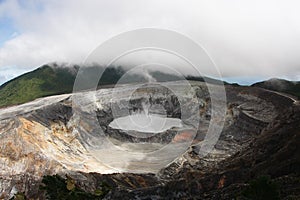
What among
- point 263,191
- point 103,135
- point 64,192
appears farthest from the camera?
point 103,135

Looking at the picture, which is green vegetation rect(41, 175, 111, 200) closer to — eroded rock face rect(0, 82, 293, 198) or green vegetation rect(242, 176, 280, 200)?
eroded rock face rect(0, 82, 293, 198)

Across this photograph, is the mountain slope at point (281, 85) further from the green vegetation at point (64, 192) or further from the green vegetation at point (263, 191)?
the green vegetation at point (263, 191)

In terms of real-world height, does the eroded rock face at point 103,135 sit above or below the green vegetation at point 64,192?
above

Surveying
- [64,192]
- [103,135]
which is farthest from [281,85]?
[64,192]

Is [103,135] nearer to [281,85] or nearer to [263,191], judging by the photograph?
[263,191]

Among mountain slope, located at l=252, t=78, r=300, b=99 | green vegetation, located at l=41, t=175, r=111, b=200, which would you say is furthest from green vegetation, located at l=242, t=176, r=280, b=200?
mountain slope, located at l=252, t=78, r=300, b=99

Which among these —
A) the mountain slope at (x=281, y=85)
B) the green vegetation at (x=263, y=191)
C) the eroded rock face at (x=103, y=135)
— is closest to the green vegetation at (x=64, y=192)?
the eroded rock face at (x=103, y=135)

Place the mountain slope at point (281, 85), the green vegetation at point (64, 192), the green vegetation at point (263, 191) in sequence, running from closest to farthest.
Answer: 1. the green vegetation at point (263, 191)
2. the green vegetation at point (64, 192)
3. the mountain slope at point (281, 85)

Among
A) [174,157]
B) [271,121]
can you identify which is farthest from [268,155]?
[271,121]
